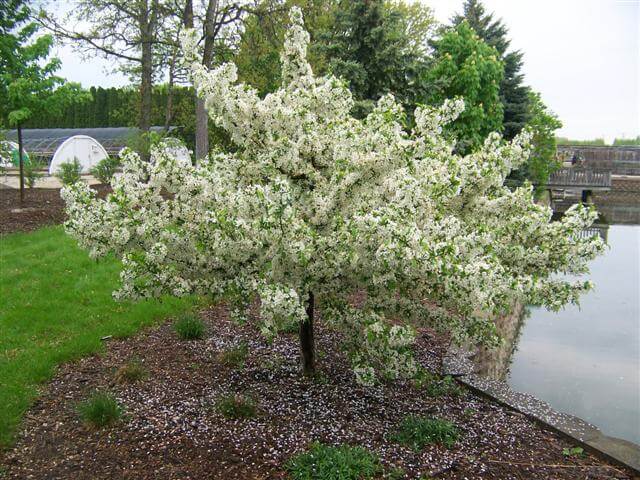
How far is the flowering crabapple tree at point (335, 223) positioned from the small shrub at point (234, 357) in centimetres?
141

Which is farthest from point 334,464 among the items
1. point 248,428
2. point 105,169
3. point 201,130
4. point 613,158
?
point 613,158

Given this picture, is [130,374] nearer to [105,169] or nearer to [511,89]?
[105,169]

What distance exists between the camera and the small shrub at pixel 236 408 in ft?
15.1

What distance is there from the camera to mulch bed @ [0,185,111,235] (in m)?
10.8

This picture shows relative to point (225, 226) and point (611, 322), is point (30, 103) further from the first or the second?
point (611, 322)

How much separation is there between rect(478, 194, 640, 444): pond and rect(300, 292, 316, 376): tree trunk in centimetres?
237

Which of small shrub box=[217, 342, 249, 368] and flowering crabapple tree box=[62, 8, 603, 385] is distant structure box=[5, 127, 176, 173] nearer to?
small shrub box=[217, 342, 249, 368]

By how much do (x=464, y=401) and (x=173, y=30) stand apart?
1591 cm

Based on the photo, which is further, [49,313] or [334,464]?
[49,313]

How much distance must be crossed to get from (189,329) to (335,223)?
10.2 feet

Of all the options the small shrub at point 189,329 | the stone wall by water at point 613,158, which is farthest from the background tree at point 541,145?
the small shrub at point 189,329

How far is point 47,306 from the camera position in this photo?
6773mm

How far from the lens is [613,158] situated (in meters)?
37.2

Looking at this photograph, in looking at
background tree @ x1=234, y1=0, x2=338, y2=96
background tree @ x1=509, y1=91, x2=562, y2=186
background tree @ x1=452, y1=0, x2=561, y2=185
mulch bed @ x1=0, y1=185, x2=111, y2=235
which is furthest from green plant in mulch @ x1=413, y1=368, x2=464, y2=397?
background tree @ x1=509, y1=91, x2=562, y2=186
